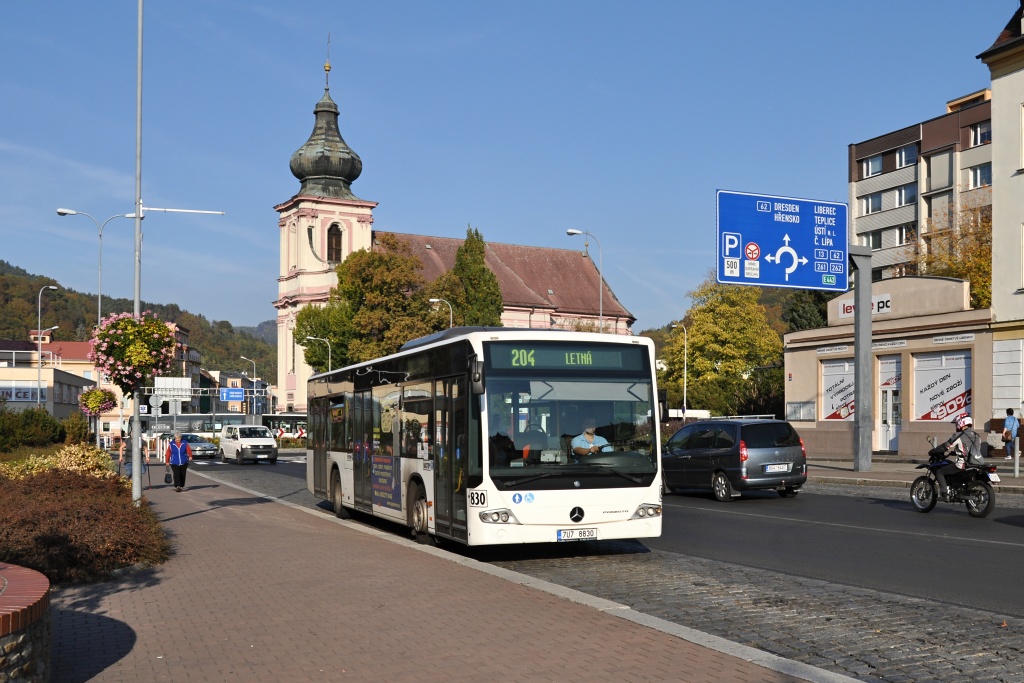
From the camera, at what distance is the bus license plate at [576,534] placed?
42.2 ft

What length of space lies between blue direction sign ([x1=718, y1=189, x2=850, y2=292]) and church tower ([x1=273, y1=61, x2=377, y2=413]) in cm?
6881

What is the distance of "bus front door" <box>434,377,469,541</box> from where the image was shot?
1323cm

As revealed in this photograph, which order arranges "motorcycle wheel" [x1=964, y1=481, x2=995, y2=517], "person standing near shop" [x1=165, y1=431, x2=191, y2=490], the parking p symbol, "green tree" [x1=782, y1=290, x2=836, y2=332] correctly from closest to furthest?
"motorcycle wheel" [x1=964, y1=481, x2=995, y2=517] < "person standing near shop" [x1=165, y1=431, x2=191, y2=490] < the parking p symbol < "green tree" [x1=782, y1=290, x2=836, y2=332]

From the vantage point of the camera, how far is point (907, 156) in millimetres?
82312

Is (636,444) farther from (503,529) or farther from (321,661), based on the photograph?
(321,661)

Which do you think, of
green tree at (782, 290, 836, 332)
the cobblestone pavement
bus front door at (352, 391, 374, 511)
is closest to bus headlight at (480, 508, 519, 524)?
the cobblestone pavement

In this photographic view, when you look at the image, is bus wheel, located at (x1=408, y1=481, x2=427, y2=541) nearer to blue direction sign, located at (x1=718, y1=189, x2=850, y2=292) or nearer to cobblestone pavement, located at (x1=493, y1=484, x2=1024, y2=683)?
cobblestone pavement, located at (x1=493, y1=484, x2=1024, y2=683)

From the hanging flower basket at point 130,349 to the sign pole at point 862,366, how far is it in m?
19.4

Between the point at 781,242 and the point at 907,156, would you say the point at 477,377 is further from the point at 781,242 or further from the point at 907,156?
the point at 907,156

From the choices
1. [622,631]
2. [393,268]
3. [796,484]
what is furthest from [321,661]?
[393,268]

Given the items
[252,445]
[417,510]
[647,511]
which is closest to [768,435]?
[417,510]

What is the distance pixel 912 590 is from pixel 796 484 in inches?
487

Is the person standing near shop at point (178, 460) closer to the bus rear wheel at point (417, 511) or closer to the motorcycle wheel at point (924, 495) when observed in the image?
the bus rear wheel at point (417, 511)

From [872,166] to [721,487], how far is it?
69648mm
